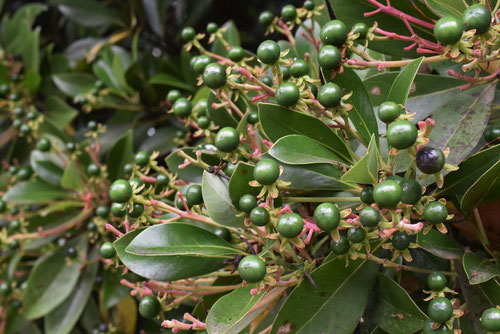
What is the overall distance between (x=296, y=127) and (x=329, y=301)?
0.27 meters

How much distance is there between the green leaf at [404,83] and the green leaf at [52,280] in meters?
1.06

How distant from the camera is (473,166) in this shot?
722mm

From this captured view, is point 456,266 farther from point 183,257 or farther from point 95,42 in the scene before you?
point 95,42

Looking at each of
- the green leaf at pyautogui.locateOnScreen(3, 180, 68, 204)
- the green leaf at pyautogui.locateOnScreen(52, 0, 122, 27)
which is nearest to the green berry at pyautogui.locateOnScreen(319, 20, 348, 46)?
the green leaf at pyautogui.locateOnScreen(3, 180, 68, 204)

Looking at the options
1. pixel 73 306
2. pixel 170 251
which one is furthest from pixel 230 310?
pixel 73 306

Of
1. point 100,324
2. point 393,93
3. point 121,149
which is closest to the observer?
point 393,93

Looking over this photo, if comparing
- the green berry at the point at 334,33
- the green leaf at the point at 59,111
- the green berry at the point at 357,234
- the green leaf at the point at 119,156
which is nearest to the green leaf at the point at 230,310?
the green berry at the point at 357,234

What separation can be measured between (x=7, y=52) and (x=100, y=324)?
115cm

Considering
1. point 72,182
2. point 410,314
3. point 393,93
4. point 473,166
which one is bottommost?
point 72,182

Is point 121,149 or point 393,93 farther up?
point 393,93

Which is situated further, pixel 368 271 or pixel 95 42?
pixel 95 42

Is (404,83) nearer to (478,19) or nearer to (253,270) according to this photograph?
(478,19)

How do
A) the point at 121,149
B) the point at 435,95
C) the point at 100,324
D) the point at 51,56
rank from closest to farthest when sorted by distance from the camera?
1. the point at 435,95
2. the point at 121,149
3. the point at 100,324
4. the point at 51,56

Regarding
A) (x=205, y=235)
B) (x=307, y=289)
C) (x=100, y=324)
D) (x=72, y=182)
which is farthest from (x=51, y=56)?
(x=307, y=289)
